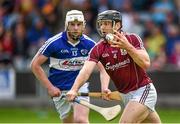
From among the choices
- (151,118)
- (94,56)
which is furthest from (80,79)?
(151,118)

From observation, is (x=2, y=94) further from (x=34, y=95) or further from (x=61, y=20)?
(x=61, y=20)

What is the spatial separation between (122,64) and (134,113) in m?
0.71

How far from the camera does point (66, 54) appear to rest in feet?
44.4

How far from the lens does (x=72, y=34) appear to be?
13.4 metres

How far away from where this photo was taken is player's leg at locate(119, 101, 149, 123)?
1177cm

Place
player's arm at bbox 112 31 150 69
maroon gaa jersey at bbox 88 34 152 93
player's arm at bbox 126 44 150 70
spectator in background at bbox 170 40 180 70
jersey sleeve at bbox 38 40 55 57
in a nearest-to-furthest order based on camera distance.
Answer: player's arm at bbox 112 31 150 69
player's arm at bbox 126 44 150 70
maroon gaa jersey at bbox 88 34 152 93
jersey sleeve at bbox 38 40 55 57
spectator in background at bbox 170 40 180 70

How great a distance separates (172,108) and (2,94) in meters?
3.94

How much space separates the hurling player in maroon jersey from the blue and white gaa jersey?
1353mm

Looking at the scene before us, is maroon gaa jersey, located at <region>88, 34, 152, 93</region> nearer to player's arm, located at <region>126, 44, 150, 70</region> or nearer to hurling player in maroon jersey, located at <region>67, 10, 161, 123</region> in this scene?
hurling player in maroon jersey, located at <region>67, 10, 161, 123</region>

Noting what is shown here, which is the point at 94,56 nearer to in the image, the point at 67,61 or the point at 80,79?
the point at 80,79

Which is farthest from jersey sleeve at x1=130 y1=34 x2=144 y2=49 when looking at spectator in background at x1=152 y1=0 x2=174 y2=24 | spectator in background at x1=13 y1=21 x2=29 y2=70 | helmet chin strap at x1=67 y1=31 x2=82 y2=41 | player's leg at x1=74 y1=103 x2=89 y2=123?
spectator in background at x1=152 y1=0 x2=174 y2=24

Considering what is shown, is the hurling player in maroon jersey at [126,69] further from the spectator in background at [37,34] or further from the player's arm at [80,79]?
the spectator in background at [37,34]

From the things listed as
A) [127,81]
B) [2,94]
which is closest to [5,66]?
[2,94]

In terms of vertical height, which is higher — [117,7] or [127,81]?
[117,7]
